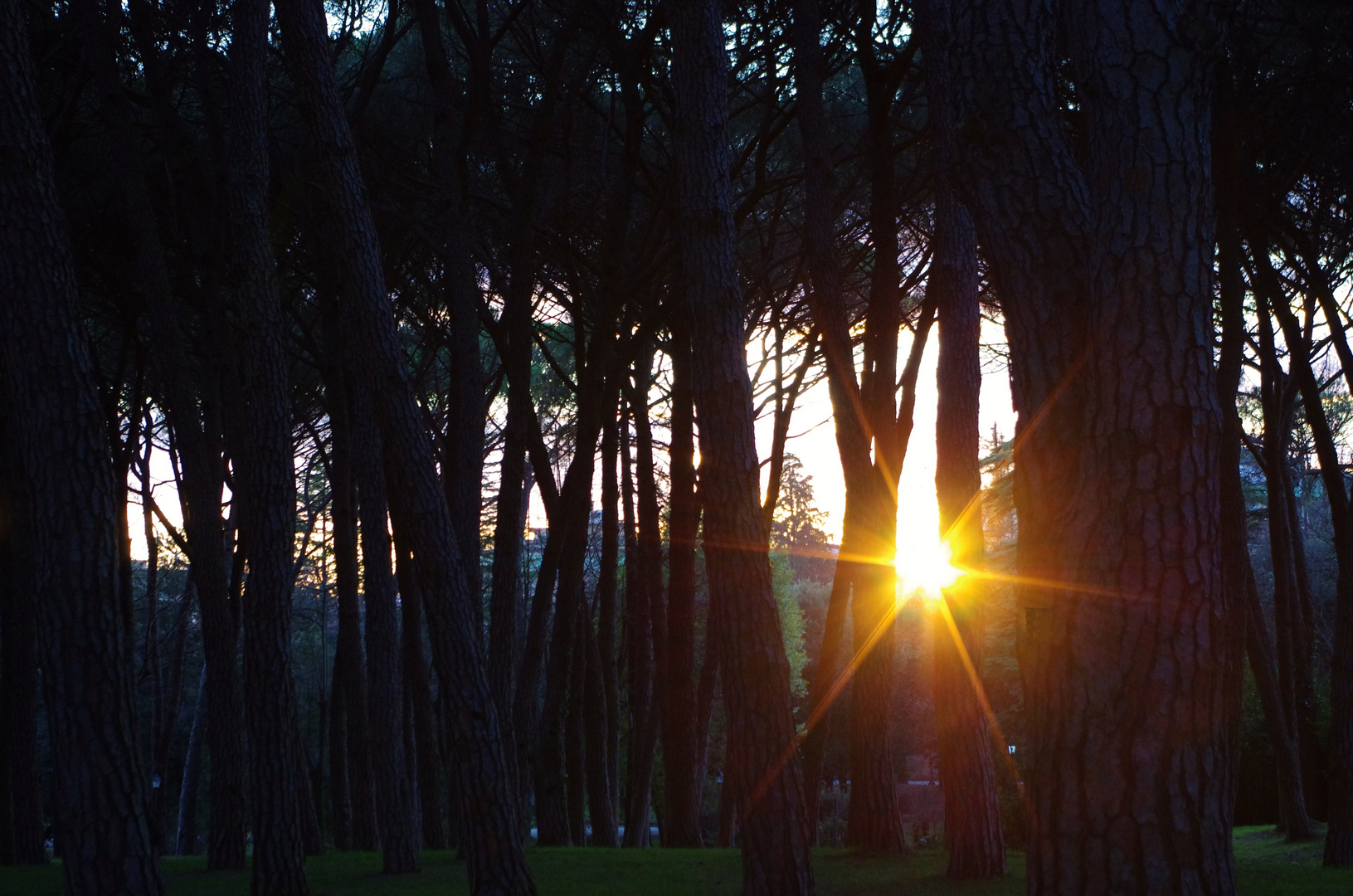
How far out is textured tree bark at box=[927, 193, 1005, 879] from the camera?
6902mm

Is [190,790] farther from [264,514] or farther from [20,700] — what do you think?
[264,514]

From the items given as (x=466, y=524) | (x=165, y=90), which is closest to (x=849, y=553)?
(x=466, y=524)

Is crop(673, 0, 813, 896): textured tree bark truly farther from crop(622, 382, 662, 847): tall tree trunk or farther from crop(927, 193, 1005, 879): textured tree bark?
crop(622, 382, 662, 847): tall tree trunk

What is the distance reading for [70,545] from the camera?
4609 mm

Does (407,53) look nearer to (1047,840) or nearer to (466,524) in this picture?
(466,524)

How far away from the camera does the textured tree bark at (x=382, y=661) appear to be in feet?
28.7

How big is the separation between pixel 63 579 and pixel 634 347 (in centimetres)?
745

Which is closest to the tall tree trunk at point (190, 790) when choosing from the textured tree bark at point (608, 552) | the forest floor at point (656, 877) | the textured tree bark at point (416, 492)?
the textured tree bark at point (608, 552)

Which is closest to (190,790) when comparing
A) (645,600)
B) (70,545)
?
(645,600)

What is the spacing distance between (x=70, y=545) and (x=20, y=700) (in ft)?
24.3

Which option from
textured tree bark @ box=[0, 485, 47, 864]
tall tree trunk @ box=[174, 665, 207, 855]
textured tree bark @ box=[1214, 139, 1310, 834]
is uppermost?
textured tree bark @ box=[1214, 139, 1310, 834]

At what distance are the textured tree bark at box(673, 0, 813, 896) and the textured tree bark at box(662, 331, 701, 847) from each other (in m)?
5.70

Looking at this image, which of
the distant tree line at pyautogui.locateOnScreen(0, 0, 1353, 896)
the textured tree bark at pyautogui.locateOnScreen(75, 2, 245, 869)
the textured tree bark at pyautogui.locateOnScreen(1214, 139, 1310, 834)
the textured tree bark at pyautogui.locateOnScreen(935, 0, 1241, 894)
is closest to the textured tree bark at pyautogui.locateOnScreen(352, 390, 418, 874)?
the distant tree line at pyautogui.locateOnScreen(0, 0, 1353, 896)

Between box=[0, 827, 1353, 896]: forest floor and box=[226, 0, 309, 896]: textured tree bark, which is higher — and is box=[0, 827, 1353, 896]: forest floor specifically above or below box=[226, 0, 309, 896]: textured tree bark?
below
